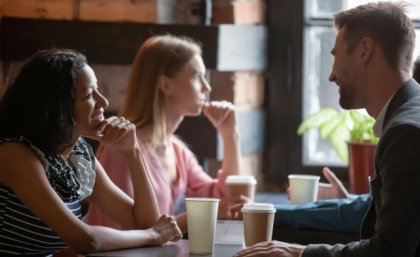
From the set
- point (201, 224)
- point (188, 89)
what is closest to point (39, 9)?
point (188, 89)

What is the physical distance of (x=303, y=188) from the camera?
9.75ft

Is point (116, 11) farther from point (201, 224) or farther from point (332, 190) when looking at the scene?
point (201, 224)

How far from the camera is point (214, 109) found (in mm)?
3326

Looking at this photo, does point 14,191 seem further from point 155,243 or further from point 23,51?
point 23,51

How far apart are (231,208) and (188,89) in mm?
521

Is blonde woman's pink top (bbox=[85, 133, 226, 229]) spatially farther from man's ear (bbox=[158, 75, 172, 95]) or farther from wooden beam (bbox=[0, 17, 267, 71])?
wooden beam (bbox=[0, 17, 267, 71])

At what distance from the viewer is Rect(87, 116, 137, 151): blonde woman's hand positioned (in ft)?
8.29

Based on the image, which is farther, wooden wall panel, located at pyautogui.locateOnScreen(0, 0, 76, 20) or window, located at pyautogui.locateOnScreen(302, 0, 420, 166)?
window, located at pyautogui.locateOnScreen(302, 0, 420, 166)

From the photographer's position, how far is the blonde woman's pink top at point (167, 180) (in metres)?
2.98

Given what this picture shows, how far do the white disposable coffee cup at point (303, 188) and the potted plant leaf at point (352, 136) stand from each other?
33 centimetres

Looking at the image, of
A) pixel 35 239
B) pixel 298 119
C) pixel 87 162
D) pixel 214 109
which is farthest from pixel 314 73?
pixel 35 239

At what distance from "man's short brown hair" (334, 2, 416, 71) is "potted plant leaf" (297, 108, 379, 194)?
933mm

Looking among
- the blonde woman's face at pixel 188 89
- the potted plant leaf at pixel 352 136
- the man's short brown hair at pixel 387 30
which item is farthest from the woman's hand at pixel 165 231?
the potted plant leaf at pixel 352 136

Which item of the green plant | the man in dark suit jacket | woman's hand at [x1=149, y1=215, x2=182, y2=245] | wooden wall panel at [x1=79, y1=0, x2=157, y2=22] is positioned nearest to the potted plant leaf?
the green plant
